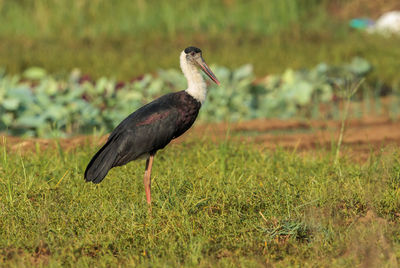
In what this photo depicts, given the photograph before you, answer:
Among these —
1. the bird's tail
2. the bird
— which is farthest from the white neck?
the bird's tail

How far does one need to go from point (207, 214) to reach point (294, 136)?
3.54 metres

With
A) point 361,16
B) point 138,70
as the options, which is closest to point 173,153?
point 138,70

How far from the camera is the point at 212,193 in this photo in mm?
5406

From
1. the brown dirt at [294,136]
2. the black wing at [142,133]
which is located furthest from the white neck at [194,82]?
the brown dirt at [294,136]

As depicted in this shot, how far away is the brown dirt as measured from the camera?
7.32 m

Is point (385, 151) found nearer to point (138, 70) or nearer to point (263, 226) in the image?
point (263, 226)

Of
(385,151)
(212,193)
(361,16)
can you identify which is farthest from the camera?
(361,16)

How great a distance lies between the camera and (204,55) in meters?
13.3

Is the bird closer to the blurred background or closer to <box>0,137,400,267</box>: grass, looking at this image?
<box>0,137,400,267</box>: grass

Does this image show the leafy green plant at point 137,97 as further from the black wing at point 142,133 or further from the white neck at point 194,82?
the black wing at point 142,133

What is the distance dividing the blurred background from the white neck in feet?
6.16

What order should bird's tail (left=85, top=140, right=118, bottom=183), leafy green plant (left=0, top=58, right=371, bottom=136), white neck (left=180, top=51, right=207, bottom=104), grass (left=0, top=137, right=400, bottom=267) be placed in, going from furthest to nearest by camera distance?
leafy green plant (left=0, top=58, right=371, bottom=136)
white neck (left=180, top=51, right=207, bottom=104)
bird's tail (left=85, top=140, right=118, bottom=183)
grass (left=0, top=137, right=400, bottom=267)

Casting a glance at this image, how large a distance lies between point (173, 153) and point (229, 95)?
3045 millimetres

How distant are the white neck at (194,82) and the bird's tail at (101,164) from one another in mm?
750
